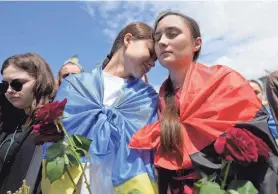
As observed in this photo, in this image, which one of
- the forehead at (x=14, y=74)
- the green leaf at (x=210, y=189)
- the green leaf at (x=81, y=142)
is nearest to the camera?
the green leaf at (x=210, y=189)

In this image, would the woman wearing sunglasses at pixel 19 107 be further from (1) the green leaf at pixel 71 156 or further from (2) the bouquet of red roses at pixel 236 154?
(2) the bouquet of red roses at pixel 236 154

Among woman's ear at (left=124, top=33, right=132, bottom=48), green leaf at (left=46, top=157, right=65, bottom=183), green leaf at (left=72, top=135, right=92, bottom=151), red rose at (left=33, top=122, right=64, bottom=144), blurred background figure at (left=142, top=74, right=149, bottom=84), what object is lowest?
green leaf at (left=46, top=157, right=65, bottom=183)

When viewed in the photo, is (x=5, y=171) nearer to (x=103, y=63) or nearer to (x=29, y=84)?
(x=29, y=84)

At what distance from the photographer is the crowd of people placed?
4.92 ft

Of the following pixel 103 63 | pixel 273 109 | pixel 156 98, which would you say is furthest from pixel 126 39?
pixel 273 109

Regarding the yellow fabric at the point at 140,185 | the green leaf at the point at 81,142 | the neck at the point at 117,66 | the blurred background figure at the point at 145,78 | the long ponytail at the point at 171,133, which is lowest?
the yellow fabric at the point at 140,185

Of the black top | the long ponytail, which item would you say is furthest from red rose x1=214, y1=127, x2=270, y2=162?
the black top

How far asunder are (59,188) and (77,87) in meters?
0.53

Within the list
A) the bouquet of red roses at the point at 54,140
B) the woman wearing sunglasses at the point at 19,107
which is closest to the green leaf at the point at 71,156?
the bouquet of red roses at the point at 54,140

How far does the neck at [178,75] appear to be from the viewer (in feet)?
5.87

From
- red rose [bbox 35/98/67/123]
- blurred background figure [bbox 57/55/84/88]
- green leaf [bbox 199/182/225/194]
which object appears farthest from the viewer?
blurred background figure [bbox 57/55/84/88]

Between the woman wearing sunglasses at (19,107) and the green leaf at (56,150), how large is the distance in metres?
0.62

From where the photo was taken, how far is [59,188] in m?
1.58

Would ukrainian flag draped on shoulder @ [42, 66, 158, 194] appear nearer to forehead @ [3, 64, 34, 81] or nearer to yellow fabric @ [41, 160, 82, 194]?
yellow fabric @ [41, 160, 82, 194]
